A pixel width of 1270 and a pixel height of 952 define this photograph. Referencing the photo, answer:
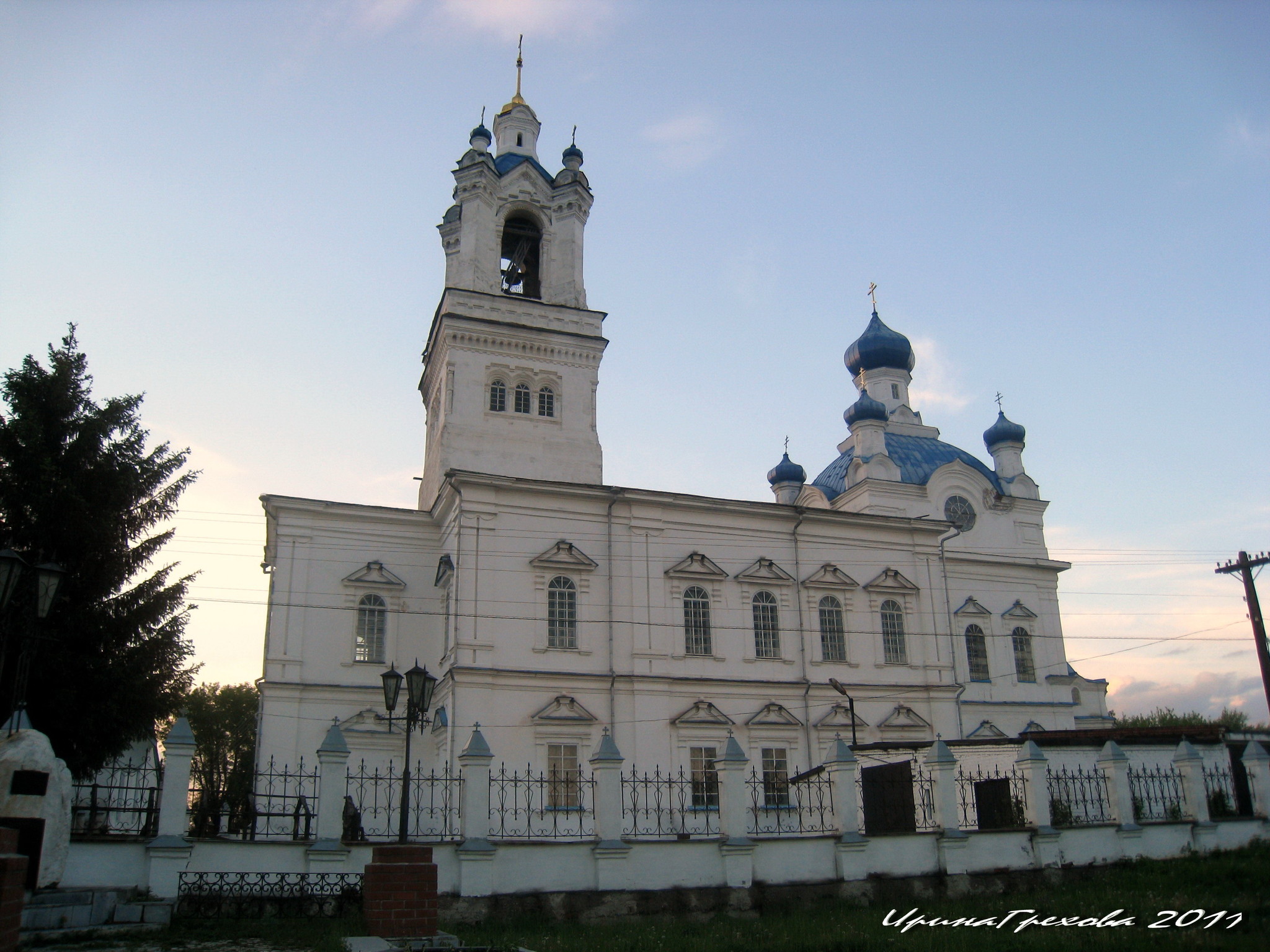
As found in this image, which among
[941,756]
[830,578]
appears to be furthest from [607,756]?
[830,578]

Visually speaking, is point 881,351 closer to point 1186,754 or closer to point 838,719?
point 838,719

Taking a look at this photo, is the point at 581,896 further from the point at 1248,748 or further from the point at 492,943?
the point at 1248,748

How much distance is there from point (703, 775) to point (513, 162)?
17.0m

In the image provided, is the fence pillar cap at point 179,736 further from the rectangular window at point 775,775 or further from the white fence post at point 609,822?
the rectangular window at point 775,775

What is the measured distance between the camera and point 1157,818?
1617 cm

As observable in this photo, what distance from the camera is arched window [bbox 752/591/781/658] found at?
77.3 ft

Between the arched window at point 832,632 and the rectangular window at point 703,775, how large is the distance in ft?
12.9

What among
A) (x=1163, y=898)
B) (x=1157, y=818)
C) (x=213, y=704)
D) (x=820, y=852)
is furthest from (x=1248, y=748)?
(x=213, y=704)

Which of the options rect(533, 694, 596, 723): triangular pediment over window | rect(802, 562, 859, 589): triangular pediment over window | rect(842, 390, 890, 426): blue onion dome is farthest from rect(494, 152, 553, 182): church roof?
rect(533, 694, 596, 723): triangular pediment over window

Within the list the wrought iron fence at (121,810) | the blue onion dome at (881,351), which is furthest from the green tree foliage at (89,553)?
the blue onion dome at (881,351)

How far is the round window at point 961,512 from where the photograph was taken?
94.2 ft

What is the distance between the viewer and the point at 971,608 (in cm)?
2706

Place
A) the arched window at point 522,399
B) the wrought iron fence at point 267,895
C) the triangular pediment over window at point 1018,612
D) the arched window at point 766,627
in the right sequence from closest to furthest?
the wrought iron fence at point 267,895, the arched window at point 766,627, the arched window at point 522,399, the triangular pediment over window at point 1018,612

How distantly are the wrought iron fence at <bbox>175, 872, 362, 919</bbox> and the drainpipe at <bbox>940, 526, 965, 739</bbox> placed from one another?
16909 mm
